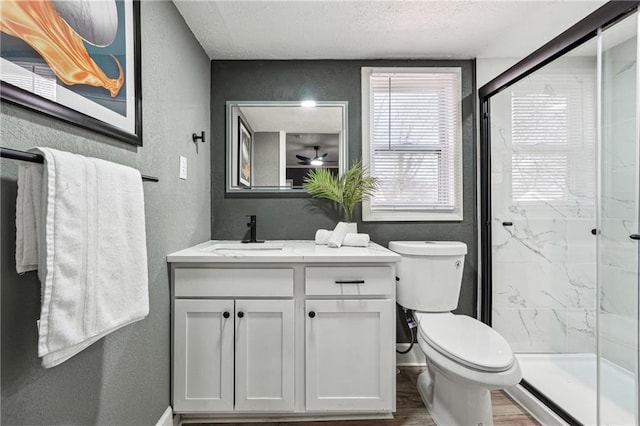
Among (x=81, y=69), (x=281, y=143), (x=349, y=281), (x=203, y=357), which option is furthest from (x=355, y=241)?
(x=81, y=69)

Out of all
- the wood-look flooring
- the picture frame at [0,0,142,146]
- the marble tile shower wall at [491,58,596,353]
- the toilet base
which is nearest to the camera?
the picture frame at [0,0,142,146]

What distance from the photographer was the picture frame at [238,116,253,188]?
84.0 inches

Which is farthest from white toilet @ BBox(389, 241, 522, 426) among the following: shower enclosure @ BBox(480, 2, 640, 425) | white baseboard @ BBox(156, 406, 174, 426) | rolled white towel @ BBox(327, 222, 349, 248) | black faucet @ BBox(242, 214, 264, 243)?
white baseboard @ BBox(156, 406, 174, 426)

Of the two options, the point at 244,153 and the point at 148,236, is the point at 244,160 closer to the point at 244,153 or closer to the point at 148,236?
the point at 244,153

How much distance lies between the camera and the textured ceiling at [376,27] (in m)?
1.58

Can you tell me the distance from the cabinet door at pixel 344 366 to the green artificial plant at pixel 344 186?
797 mm

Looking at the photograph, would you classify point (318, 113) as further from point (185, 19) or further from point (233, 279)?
point (233, 279)

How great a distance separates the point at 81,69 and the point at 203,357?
1.25m

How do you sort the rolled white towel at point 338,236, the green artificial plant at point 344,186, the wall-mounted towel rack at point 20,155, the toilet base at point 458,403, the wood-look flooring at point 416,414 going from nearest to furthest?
the wall-mounted towel rack at point 20,155
the toilet base at point 458,403
the wood-look flooring at point 416,414
the rolled white towel at point 338,236
the green artificial plant at point 344,186

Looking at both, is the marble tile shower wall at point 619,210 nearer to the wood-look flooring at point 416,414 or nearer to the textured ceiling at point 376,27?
the textured ceiling at point 376,27

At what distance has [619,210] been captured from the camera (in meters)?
1.50

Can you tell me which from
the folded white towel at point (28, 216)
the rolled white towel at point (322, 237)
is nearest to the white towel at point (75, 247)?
the folded white towel at point (28, 216)

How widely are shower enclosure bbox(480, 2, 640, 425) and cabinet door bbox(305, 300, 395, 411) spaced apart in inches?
36.0

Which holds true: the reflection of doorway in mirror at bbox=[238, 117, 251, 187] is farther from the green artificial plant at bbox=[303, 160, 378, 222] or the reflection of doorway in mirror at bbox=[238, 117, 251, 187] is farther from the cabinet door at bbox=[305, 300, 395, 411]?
the cabinet door at bbox=[305, 300, 395, 411]
